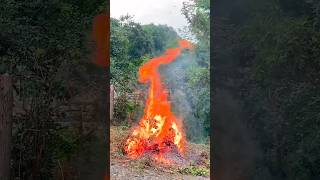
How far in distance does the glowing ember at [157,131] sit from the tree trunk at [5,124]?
8991 mm

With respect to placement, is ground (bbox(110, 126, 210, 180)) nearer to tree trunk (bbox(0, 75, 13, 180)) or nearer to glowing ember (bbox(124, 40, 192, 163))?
glowing ember (bbox(124, 40, 192, 163))

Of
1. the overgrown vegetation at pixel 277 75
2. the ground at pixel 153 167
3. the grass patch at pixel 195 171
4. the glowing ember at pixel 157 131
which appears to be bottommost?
the grass patch at pixel 195 171

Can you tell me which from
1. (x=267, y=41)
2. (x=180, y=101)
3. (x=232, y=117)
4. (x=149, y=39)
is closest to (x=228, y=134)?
(x=232, y=117)

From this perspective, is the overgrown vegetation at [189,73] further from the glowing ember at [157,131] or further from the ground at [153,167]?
the ground at [153,167]

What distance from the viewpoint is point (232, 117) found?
802 centimetres

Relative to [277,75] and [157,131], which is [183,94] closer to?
[157,131]

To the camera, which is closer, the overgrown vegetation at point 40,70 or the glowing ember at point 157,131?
the overgrown vegetation at point 40,70

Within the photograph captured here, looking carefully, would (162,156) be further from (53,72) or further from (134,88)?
(53,72)

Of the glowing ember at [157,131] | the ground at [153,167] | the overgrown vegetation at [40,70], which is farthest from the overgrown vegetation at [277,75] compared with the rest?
the glowing ember at [157,131]

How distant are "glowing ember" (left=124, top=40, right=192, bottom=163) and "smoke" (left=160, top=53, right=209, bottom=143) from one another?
2.14 feet

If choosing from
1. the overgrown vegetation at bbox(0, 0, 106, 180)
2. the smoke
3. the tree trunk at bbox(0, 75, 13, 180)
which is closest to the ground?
the smoke

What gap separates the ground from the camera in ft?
41.6

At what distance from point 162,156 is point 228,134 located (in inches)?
271

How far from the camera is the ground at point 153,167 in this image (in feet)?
41.6
